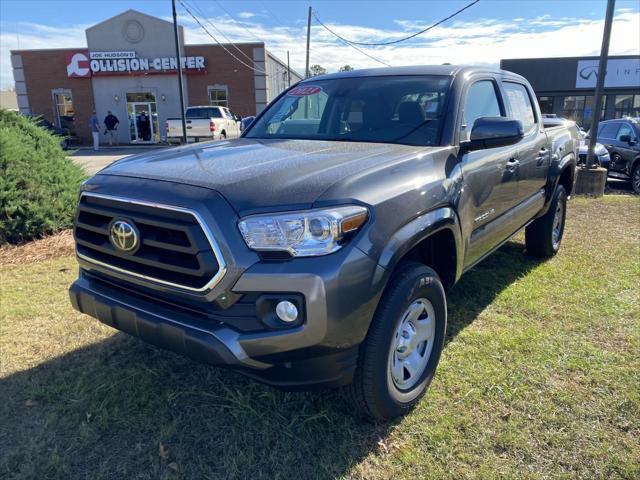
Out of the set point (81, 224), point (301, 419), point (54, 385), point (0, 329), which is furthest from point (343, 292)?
point (0, 329)

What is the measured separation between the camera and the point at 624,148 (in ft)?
37.8

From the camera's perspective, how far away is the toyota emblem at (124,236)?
2449 mm

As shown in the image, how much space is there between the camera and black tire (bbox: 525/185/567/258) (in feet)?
17.4

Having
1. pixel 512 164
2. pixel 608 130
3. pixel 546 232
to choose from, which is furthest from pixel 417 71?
pixel 608 130

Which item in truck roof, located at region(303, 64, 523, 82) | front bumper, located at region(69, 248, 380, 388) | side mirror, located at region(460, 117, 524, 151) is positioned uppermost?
truck roof, located at region(303, 64, 523, 82)

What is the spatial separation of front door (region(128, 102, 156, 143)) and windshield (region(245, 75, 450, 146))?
27.8 m

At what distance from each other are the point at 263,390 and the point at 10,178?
4.59 metres

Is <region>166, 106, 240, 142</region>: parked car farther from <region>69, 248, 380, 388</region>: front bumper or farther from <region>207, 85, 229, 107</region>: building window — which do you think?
<region>69, 248, 380, 388</region>: front bumper

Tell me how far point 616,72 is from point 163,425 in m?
33.7

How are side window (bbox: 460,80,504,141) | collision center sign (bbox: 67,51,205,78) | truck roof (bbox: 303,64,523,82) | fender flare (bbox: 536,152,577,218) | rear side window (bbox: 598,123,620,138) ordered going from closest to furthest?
side window (bbox: 460,80,504,141)
truck roof (bbox: 303,64,523,82)
fender flare (bbox: 536,152,577,218)
rear side window (bbox: 598,123,620,138)
collision center sign (bbox: 67,51,205,78)

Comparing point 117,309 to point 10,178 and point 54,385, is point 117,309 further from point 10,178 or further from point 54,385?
point 10,178

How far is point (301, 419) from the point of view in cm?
279

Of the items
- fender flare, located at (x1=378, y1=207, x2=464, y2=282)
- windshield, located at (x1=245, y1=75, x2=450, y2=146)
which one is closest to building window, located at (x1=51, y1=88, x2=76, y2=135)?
windshield, located at (x1=245, y1=75, x2=450, y2=146)

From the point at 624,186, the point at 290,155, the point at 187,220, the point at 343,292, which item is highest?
the point at 290,155
